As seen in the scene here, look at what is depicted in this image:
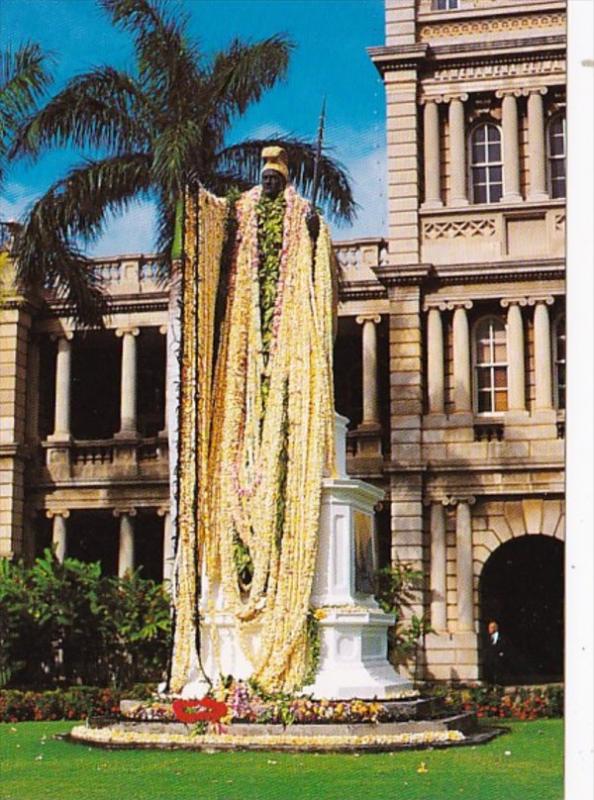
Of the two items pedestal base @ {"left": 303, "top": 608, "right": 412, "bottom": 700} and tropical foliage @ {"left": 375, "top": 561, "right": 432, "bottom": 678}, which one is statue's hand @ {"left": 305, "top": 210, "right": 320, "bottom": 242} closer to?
pedestal base @ {"left": 303, "top": 608, "right": 412, "bottom": 700}

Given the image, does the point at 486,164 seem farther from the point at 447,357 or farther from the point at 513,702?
the point at 513,702

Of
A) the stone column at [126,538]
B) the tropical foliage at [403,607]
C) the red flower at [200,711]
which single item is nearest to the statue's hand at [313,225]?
the red flower at [200,711]

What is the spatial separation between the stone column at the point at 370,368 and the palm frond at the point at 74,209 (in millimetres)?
6240

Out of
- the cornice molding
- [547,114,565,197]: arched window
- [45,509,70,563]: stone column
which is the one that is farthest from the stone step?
[547,114,565,197]: arched window

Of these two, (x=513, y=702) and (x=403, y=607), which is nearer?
(x=513, y=702)

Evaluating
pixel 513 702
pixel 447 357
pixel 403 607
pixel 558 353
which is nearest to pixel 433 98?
pixel 447 357

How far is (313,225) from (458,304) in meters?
9.71

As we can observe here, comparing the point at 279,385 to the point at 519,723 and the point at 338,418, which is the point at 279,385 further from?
the point at 519,723

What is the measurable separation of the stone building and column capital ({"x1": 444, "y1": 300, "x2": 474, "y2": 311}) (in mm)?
25

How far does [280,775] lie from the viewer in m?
9.62

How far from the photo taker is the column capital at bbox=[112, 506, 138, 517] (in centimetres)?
2512

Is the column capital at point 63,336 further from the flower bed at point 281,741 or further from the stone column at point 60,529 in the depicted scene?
the flower bed at point 281,741

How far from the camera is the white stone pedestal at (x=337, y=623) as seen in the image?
42.1 ft

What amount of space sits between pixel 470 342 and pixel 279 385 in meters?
10.6
